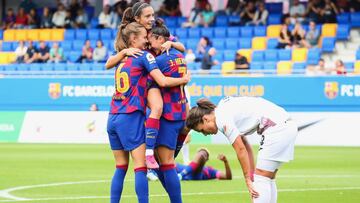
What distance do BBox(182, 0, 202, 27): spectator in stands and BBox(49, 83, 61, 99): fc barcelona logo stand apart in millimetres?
5736

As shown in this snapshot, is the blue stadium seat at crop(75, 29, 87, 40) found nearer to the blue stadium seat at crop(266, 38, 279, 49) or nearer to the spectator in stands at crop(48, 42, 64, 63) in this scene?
the spectator in stands at crop(48, 42, 64, 63)

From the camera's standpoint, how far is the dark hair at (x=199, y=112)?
879 cm

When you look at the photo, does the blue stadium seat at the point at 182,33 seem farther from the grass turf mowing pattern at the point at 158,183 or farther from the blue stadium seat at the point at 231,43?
the grass turf mowing pattern at the point at 158,183

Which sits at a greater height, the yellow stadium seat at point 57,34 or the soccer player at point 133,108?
the soccer player at point 133,108

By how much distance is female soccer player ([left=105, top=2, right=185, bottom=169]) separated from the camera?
9766 millimetres

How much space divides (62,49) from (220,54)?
615 centimetres

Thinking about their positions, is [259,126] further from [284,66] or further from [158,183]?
[284,66]

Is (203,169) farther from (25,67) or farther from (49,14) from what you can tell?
(49,14)

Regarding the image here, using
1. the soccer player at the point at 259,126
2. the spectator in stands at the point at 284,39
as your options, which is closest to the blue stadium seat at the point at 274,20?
the spectator in stands at the point at 284,39

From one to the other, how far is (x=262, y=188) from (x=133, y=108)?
1.65m

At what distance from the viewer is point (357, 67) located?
28469 mm

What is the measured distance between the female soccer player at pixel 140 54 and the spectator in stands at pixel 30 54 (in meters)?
23.8

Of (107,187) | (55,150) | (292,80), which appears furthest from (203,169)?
(292,80)

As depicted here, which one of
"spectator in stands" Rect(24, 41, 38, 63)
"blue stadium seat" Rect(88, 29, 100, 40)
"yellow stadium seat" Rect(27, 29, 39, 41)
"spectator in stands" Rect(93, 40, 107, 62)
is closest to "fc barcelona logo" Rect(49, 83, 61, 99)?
"spectator in stands" Rect(93, 40, 107, 62)
